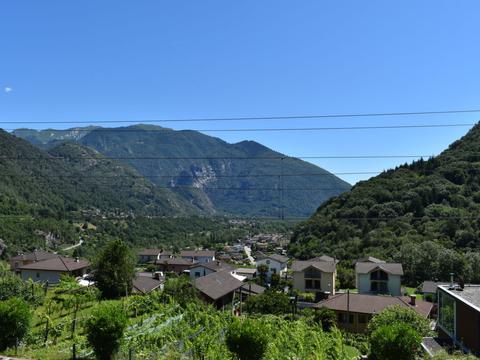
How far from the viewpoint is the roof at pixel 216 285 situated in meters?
35.5

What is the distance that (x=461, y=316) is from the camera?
18.9 metres

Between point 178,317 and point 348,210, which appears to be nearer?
point 178,317

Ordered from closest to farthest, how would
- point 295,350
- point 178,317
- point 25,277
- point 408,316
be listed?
point 295,350
point 178,317
point 408,316
point 25,277

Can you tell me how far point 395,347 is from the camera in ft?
43.7

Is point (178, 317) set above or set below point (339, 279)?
above

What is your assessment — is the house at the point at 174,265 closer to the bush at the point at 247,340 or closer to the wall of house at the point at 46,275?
the wall of house at the point at 46,275

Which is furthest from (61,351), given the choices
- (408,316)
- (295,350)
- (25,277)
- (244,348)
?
(25,277)

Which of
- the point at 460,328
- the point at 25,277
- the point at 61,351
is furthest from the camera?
the point at 25,277

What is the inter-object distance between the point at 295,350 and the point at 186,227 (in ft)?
548

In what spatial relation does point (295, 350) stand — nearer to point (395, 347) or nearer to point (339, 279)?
point (395, 347)

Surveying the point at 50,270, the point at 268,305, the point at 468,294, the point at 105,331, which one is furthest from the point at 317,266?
the point at 105,331

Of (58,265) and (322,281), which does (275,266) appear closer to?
(322,281)

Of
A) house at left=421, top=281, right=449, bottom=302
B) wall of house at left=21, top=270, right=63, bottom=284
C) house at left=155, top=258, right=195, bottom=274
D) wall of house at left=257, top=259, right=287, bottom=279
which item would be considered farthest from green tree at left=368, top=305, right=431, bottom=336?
house at left=155, top=258, right=195, bottom=274

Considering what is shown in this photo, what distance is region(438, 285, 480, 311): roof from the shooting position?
1819cm
